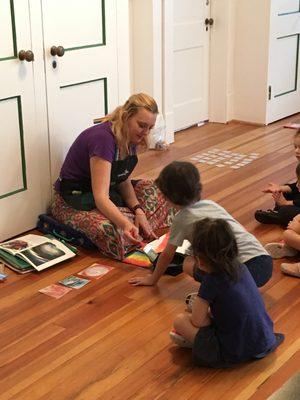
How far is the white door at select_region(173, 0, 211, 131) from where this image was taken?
5.23 meters

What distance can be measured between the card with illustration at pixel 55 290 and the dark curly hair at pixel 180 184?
633mm

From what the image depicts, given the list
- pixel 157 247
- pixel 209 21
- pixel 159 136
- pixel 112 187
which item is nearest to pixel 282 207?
pixel 157 247

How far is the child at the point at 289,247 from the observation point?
112 inches

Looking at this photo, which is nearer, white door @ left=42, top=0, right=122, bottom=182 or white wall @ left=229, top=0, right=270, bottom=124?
white door @ left=42, top=0, right=122, bottom=182

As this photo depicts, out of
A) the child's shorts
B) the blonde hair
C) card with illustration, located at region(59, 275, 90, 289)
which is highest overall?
the blonde hair

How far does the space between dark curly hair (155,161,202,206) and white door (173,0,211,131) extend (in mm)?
2928

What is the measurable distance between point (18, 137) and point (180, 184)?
3.56 feet

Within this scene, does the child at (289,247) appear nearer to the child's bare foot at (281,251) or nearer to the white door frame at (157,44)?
the child's bare foot at (281,251)

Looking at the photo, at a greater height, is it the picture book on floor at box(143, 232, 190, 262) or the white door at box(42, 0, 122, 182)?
the white door at box(42, 0, 122, 182)

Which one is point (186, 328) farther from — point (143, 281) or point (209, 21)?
point (209, 21)

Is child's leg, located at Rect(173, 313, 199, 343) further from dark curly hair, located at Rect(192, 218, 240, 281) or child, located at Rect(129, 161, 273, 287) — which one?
child, located at Rect(129, 161, 273, 287)

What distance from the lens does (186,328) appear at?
2.18m

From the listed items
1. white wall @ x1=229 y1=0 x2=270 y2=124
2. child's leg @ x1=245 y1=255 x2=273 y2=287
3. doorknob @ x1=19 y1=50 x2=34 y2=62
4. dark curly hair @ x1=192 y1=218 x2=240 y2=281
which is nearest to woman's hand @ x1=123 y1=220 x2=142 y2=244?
child's leg @ x1=245 y1=255 x2=273 y2=287

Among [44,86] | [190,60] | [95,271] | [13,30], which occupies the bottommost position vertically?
[95,271]
